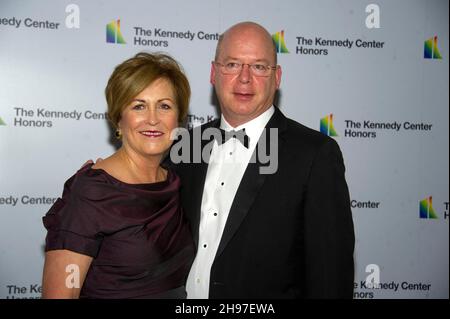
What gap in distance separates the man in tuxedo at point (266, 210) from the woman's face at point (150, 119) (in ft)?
1.05

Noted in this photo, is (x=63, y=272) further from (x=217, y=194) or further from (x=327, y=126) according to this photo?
(x=327, y=126)

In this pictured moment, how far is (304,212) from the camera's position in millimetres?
1957

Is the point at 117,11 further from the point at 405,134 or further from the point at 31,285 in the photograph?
the point at 405,134

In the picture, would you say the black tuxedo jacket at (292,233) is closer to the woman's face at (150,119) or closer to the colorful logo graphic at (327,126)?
the woman's face at (150,119)

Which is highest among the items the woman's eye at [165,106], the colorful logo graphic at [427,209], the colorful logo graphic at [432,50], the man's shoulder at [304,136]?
the colorful logo graphic at [432,50]

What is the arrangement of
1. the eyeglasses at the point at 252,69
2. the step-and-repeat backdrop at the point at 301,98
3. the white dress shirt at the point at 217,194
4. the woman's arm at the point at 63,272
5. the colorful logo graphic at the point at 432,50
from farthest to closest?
the colorful logo graphic at the point at 432,50 → the step-and-repeat backdrop at the point at 301,98 → the eyeglasses at the point at 252,69 → the white dress shirt at the point at 217,194 → the woman's arm at the point at 63,272

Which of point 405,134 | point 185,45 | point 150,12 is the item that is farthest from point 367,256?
point 150,12

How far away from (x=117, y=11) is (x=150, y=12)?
26 cm

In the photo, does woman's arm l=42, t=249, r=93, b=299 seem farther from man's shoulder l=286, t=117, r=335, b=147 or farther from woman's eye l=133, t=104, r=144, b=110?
Result: man's shoulder l=286, t=117, r=335, b=147

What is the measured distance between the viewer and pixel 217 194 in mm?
2143

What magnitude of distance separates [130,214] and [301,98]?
6.70 feet

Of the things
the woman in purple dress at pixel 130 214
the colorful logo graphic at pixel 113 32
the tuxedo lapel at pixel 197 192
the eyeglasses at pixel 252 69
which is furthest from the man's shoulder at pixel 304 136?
the colorful logo graphic at pixel 113 32

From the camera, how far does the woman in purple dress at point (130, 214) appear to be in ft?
6.14

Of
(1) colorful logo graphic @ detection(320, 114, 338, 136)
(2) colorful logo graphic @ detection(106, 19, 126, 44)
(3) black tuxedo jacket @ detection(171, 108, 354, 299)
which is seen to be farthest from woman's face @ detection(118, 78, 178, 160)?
(1) colorful logo graphic @ detection(320, 114, 338, 136)
